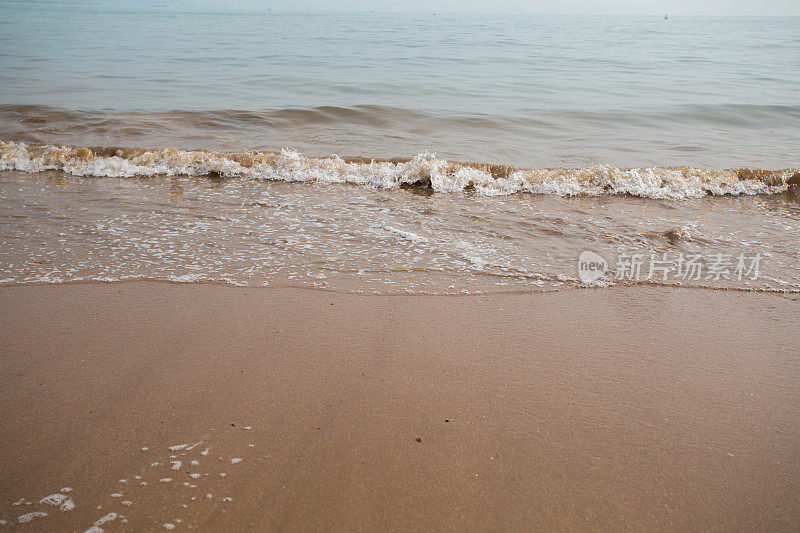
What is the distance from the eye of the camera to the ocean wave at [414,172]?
6.70 metres

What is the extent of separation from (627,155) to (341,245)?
5668 mm

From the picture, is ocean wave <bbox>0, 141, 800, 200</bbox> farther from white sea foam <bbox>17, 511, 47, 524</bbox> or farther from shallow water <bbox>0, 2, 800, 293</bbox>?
white sea foam <bbox>17, 511, 47, 524</bbox>

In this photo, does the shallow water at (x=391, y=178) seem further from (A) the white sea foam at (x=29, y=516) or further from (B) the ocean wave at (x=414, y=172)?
(A) the white sea foam at (x=29, y=516)

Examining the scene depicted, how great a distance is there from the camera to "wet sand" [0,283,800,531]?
2041mm

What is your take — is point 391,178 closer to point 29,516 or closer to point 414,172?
point 414,172

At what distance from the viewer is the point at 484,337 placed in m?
3.24

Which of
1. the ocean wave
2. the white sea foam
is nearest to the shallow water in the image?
the ocean wave

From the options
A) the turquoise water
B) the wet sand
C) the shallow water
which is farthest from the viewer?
the turquoise water

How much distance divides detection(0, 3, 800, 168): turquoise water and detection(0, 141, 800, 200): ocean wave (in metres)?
0.81

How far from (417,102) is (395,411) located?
35.1 feet

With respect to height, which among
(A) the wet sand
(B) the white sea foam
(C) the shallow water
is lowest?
(B) the white sea foam

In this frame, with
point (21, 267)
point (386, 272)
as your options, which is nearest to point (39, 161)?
point (21, 267)

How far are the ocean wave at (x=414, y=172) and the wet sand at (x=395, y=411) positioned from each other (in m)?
3.17

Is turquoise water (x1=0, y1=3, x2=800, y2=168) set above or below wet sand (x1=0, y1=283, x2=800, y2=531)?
above
